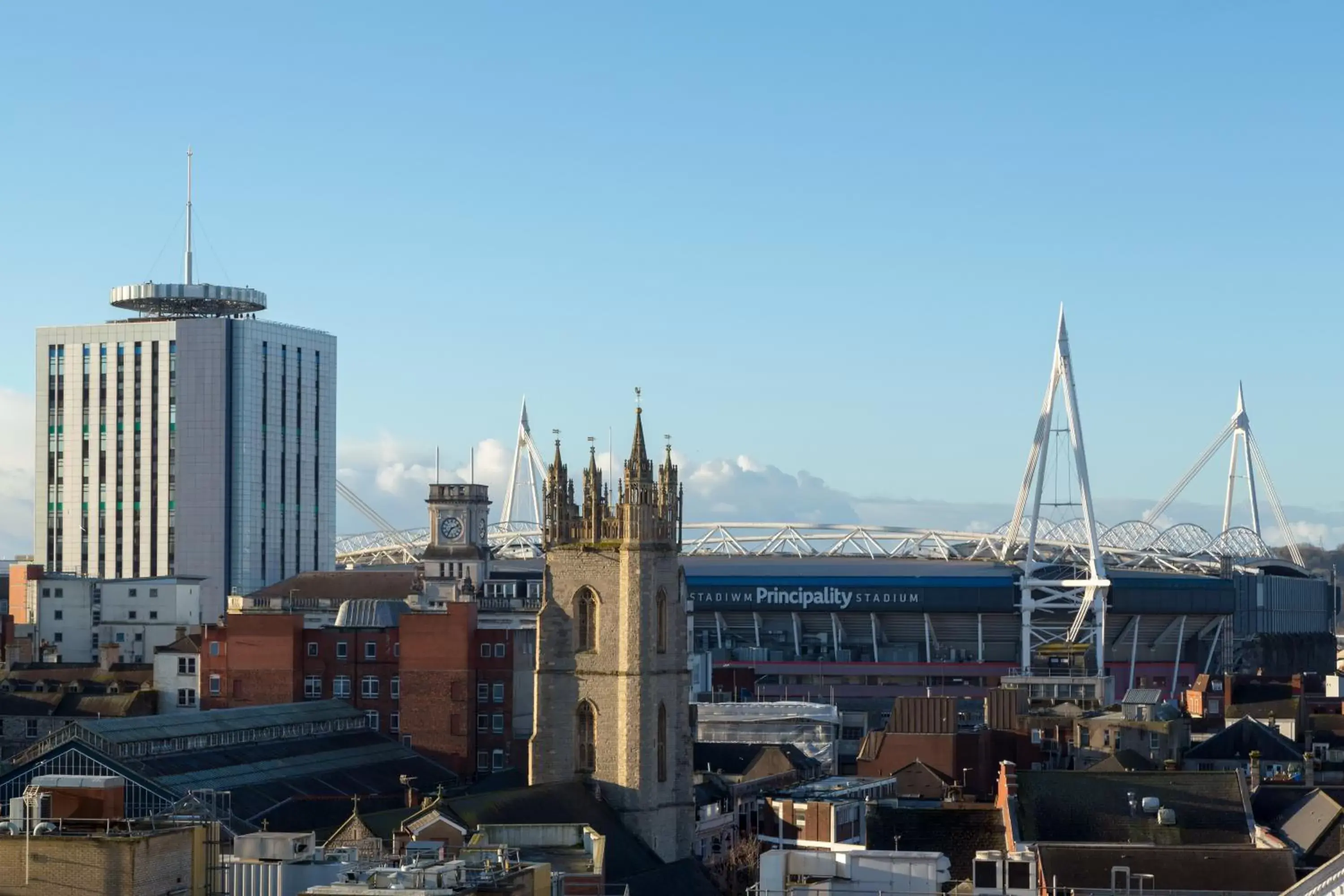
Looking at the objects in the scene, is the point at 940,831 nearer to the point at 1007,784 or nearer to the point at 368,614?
the point at 1007,784

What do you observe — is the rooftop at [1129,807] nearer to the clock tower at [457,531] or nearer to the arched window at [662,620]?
the arched window at [662,620]

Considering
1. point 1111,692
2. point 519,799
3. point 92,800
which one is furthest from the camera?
point 1111,692

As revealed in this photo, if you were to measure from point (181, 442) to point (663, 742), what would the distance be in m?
107

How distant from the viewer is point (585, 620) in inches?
3573

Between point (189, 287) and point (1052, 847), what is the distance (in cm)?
14086

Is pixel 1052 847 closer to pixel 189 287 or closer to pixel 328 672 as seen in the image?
pixel 328 672

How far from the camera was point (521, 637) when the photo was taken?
125250 mm

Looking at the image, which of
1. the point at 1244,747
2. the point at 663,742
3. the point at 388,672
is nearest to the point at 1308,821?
the point at 663,742

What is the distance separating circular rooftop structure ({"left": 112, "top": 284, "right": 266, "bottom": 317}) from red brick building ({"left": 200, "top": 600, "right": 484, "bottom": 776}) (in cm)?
6712

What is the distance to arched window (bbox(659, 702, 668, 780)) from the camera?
89.6m

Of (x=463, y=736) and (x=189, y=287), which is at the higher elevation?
(x=189, y=287)

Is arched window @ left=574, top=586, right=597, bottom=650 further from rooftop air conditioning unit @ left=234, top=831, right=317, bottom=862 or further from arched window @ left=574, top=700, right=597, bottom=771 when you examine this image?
rooftop air conditioning unit @ left=234, top=831, right=317, bottom=862

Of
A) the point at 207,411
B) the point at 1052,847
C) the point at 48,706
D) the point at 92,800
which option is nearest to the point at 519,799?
the point at 1052,847

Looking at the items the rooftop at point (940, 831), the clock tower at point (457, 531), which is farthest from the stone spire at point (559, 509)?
the clock tower at point (457, 531)
